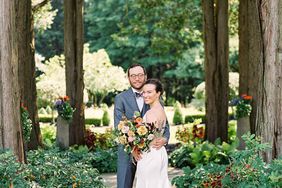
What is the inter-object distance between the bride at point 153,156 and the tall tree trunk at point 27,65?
202 inches

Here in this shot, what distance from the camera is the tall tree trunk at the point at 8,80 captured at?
720 centimetres

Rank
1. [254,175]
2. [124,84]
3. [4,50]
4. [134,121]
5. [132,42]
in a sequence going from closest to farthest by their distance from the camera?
[254,175], [134,121], [4,50], [124,84], [132,42]

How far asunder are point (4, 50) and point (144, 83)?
5.48 feet

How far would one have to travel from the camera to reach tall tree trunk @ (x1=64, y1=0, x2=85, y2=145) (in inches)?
587

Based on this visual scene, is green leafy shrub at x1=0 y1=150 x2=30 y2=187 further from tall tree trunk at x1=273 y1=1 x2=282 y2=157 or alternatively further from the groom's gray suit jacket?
tall tree trunk at x1=273 y1=1 x2=282 y2=157

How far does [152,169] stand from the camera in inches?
267

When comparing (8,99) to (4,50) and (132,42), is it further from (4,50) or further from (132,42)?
(132,42)

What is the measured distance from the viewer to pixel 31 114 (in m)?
12.9

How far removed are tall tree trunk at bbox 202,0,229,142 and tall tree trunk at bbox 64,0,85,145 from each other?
10.0 ft

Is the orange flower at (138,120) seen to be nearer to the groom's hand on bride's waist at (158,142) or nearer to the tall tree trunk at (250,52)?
the groom's hand on bride's waist at (158,142)

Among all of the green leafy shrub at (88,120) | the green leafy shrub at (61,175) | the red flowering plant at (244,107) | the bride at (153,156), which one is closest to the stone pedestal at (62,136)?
the red flowering plant at (244,107)

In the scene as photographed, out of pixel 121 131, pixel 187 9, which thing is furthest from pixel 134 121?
pixel 187 9

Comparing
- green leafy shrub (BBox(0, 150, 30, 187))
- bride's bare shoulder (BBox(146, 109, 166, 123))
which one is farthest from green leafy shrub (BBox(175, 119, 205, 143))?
green leafy shrub (BBox(0, 150, 30, 187))

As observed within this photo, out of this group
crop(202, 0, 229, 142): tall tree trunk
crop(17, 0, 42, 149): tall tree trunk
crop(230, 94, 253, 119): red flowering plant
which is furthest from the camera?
crop(202, 0, 229, 142): tall tree trunk
